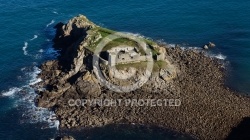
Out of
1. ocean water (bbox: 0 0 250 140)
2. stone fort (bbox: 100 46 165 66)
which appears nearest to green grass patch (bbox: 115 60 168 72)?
stone fort (bbox: 100 46 165 66)

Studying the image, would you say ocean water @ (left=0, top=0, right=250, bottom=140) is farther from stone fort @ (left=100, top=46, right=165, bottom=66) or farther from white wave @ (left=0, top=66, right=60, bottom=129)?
stone fort @ (left=100, top=46, right=165, bottom=66)

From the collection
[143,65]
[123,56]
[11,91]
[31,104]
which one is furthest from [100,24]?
[31,104]

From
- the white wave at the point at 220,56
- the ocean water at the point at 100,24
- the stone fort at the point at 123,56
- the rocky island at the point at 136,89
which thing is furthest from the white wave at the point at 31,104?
the white wave at the point at 220,56

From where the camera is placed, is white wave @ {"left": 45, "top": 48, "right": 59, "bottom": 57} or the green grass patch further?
white wave @ {"left": 45, "top": 48, "right": 59, "bottom": 57}

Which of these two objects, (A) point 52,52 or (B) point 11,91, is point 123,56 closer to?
(A) point 52,52

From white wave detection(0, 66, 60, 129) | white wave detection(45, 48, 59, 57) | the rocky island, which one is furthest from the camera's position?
white wave detection(45, 48, 59, 57)

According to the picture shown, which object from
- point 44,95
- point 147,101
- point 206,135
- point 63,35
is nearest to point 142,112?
point 147,101

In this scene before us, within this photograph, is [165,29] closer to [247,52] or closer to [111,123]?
[247,52]

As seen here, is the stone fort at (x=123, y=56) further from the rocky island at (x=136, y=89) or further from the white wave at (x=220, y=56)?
the white wave at (x=220, y=56)
